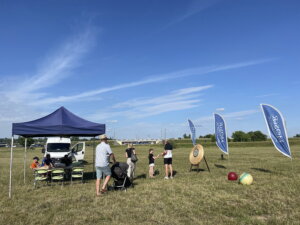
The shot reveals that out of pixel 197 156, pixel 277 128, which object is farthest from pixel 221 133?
pixel 277 128

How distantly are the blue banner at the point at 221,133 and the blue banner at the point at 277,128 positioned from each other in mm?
3158

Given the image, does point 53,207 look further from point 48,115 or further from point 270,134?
point 270,134

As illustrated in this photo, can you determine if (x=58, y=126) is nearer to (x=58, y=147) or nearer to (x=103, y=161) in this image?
(x=103, y=161)

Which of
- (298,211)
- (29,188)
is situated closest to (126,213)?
(298,211)

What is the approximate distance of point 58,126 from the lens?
930 centimetres

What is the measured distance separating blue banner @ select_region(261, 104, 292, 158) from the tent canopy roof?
8021 mm

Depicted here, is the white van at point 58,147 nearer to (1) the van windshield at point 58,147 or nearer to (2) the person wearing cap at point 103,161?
(1) the van windshield at point 58,147

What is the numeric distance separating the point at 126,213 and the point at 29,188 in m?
5.00

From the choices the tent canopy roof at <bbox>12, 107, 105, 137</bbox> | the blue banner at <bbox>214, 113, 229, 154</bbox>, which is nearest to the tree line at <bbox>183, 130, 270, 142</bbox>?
the blue banner at <bbox>214, 113, 229, 154</bbox>

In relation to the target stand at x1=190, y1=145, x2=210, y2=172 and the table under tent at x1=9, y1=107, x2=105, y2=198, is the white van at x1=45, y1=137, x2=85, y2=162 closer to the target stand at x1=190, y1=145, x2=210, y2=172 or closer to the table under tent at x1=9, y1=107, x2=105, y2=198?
the table under tent at x1=9, y1=107, x2=105, y2=198

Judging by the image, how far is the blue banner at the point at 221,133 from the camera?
50.7 feet

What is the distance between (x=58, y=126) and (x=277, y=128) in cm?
984

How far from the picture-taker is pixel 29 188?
921 cm

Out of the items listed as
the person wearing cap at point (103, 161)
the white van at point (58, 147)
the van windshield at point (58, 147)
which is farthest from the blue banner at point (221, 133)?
the van windshield at point (58, 147)
